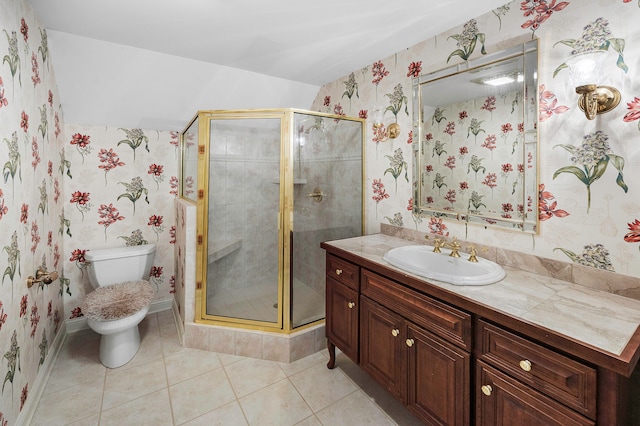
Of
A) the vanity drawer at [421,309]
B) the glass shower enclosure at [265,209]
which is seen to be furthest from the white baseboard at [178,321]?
the vanity drawer at [421,309]

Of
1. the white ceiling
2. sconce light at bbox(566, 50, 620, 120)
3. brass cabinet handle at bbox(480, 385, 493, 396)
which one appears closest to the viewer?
brass cabinet handle at bbox(480, 385, 493, 396)

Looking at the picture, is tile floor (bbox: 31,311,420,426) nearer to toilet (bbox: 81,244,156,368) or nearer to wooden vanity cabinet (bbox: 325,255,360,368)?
toilet (bbox: 81,244,156,368)

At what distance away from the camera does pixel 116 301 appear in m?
2.09

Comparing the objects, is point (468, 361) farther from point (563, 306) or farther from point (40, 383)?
point (40, 383)

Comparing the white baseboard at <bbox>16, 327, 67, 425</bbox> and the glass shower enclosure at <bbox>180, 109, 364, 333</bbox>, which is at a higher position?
the glass shower enclosure at <bbox>180, 109, 364, 333</bbox>

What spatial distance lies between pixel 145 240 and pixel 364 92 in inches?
93.5

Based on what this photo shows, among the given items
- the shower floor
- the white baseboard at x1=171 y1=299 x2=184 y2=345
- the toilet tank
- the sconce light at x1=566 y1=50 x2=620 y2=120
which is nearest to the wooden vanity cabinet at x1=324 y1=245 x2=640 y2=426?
the shower floor

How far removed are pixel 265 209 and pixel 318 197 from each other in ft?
1.39

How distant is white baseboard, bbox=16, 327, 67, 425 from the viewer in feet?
4.97

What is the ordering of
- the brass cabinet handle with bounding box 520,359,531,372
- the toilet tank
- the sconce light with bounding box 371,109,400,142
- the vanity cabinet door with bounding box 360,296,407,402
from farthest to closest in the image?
the toilet tank → the sconce light with bounding box 371,109,400,142 → the vanity cabinet door with bounding box 360,296,407,402 → the brass cabinet handle with bounding box 520,359,531,372

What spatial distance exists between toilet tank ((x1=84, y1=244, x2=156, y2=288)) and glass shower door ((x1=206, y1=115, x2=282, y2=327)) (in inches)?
29.9

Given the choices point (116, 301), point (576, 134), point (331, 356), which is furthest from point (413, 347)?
point (116, 301)

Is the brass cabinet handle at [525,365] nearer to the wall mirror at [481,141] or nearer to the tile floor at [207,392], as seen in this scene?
the wall mirror at [481,141]

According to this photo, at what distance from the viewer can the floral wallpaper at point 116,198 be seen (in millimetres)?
2445
